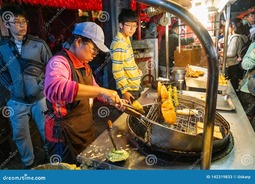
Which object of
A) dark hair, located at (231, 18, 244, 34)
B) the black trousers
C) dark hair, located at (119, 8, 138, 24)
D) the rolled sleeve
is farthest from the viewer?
the black trousers

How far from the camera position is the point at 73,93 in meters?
1.54

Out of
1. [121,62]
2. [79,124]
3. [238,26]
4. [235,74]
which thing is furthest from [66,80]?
[235,74]

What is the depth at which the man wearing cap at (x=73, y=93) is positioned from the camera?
1563 millimetres

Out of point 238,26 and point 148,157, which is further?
point 238,26

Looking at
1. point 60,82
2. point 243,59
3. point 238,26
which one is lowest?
point 60,82

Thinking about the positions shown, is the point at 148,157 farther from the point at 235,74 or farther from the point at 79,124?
the point at 235,74

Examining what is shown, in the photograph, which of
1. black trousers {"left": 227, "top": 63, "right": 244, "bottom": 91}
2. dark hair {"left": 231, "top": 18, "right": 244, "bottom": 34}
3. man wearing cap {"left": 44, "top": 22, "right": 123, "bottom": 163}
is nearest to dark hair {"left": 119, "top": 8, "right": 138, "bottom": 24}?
man wearing cap {"left": 44, "top": 22, "right": 123, "bottom": 163}

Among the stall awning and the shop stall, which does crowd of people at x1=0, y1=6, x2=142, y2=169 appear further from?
the stall awning

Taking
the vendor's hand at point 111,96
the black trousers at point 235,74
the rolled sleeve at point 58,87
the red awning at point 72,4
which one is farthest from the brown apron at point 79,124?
the black trousers at point 235,74

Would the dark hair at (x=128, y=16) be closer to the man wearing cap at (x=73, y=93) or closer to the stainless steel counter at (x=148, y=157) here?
the man wearing cap at (x=73, y=93)

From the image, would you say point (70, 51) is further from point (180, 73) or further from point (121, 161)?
point (180, 73)

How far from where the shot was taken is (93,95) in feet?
5.28

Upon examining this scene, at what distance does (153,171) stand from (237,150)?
74 centimetres

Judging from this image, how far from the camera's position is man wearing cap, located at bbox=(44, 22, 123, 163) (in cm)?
156
